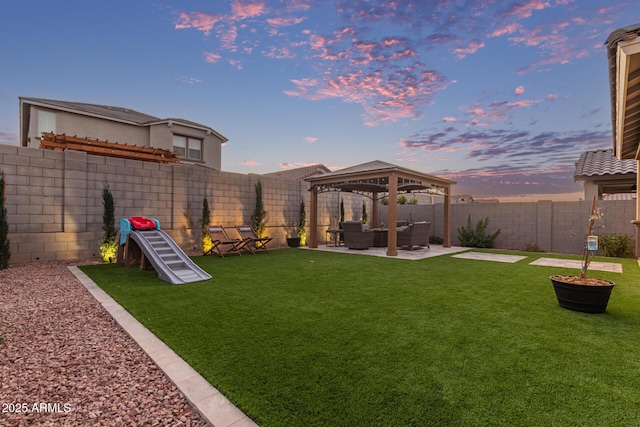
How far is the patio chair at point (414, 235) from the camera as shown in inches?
385

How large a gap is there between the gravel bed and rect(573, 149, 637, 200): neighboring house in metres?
14.0

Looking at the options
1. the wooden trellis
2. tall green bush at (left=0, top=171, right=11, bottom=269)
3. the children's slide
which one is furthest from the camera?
the wooden trellis

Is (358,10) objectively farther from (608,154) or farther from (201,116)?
(608,154)

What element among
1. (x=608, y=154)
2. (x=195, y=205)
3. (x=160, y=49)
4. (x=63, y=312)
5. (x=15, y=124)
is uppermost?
(x=160, y=49)

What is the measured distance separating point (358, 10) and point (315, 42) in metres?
1.52

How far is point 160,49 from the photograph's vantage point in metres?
8.95

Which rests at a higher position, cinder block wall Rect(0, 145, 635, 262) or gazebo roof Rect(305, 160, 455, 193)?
gazebo roof Rect(305, 160, 455, 193)

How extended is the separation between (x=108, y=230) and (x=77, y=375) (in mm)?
6547

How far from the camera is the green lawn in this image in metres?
1.71

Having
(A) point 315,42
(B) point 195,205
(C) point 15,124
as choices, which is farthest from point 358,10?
(C) point 15,124

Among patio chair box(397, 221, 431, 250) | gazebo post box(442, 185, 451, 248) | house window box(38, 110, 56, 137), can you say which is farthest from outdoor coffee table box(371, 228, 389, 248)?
house window box(38, 110, 56, 137)

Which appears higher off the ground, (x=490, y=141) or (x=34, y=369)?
(x=490, y=141)

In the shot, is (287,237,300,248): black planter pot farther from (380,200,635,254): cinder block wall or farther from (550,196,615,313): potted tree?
(550,196,615,313): potted tree

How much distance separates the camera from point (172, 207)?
29.6ft
